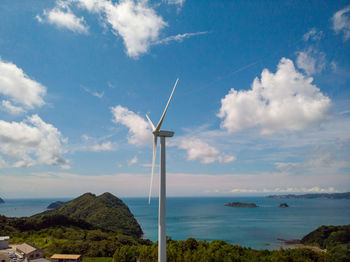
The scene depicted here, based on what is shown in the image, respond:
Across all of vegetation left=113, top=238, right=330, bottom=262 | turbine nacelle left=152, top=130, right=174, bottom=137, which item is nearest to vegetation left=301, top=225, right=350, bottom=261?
vegetation left=113, top=238, right=330, bottom=262

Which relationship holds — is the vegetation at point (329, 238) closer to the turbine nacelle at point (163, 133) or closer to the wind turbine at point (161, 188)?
the wind turbine at point (161, 188)

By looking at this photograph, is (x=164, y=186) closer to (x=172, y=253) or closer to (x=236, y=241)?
(x=172, y=253)

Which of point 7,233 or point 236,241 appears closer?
point 7,233

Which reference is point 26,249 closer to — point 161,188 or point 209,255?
point 209,255

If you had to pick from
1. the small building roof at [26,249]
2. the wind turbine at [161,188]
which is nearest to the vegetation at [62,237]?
the small building roof at [26,249]

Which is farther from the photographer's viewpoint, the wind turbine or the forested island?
the forested island

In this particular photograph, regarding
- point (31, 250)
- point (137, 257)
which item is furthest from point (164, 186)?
point (31, 250)

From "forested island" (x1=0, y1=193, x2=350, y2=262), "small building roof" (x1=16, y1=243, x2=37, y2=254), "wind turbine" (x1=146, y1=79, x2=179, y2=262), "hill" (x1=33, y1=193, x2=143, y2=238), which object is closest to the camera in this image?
"wind turbine" (x1=146, y1=79, x2=179, y2=262)

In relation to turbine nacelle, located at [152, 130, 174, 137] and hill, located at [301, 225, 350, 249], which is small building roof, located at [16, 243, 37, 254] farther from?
hill, located at [301, 225, 350, 249]
